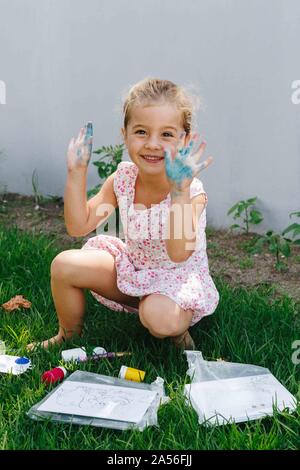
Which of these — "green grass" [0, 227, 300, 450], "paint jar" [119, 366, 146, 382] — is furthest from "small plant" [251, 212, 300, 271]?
"paint jar" [119, 366, 146, 382]

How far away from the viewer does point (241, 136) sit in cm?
330

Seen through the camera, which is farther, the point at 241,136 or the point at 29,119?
the point at 29,119

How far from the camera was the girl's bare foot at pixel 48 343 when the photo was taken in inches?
87.7

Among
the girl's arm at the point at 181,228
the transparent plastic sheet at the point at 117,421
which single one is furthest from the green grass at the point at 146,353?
the girl's arm at the point at 181,228

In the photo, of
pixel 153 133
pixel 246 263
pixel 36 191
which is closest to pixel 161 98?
pixel 153 133

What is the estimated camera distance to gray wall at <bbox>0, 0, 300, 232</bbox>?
3170 millimetres

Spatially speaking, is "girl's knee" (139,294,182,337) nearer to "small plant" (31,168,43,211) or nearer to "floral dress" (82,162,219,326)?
"floral dress" (82,162,219,326)

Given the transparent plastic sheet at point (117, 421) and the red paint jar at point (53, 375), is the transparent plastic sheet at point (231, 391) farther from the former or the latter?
the red paint jar at point (53, 375)

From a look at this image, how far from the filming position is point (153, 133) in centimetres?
216

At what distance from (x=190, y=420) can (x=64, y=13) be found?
2521 millimetres

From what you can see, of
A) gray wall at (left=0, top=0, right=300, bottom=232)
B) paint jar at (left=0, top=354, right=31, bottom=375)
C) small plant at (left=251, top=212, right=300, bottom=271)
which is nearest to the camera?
paint jar at (left=0, top=354, right=31, bottom=375)

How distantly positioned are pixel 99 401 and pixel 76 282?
0.50 meters
